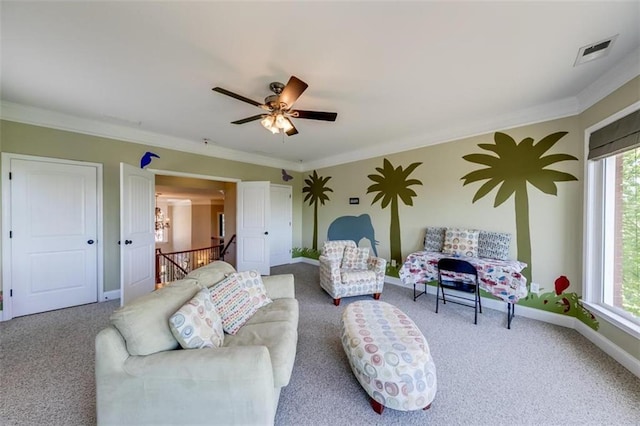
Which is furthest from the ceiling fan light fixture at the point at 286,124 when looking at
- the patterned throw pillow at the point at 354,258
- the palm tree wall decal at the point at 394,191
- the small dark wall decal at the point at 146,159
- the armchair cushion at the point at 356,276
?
the small dark wall decal at the point at 146,159

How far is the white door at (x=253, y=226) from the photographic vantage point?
4926 millimetres

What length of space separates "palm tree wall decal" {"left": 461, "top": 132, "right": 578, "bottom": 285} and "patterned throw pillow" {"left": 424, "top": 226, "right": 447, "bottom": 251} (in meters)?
0.70

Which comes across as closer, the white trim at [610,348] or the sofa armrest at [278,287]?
the white trim at [610,348]

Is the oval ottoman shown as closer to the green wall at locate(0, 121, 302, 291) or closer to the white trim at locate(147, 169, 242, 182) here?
the green wall at locate(0, 121, 302, 291)

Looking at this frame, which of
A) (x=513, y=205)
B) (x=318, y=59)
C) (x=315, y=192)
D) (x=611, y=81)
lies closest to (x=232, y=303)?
(x=318, y=59)

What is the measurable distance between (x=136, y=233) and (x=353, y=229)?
3775 mm

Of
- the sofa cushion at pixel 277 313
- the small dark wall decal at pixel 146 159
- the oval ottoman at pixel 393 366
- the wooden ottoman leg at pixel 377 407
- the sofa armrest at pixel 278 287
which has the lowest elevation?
the wooden ottoman leg at pixel 377 407

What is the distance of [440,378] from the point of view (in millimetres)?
1862

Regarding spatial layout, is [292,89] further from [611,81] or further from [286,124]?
[611,81]

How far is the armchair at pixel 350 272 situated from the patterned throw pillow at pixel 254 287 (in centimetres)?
129

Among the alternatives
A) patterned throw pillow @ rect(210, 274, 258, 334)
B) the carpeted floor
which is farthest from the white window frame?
patterned throw pillow @ rect(210, 274, 258, 334)

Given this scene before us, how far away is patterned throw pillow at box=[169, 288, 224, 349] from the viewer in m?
1.36

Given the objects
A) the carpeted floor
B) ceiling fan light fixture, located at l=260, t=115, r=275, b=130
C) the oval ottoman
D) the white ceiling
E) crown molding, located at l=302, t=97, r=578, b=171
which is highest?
the white ceiling

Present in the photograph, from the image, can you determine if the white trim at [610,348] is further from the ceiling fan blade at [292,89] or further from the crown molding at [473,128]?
the ceiling fan blade at [292,89]
